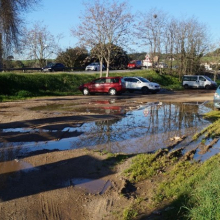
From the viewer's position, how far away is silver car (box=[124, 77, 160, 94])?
27.5 metres

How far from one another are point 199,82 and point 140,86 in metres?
10.7

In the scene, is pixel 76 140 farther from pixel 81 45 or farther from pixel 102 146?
pixel 81 45

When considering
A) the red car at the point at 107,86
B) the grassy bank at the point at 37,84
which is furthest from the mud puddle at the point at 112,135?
the grassy bank at the point at 37,84

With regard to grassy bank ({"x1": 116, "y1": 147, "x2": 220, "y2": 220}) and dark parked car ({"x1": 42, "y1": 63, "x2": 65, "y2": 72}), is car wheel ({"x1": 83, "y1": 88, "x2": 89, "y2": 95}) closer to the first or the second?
dark parked car ({"x1": 42, "y1": 63, "x2": 65, "y2": 72})

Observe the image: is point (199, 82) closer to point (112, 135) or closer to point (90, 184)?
point (112, 135)

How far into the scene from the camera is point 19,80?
25906 millimetres

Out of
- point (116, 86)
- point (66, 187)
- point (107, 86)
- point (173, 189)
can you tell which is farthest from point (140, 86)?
point (173, 189)

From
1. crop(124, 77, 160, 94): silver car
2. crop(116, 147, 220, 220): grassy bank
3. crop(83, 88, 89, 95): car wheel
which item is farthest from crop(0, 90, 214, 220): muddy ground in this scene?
crop(124, 77, 160, 94): silver car

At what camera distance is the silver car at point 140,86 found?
27.5m

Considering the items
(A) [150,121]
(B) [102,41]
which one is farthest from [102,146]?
(B) [102,41]

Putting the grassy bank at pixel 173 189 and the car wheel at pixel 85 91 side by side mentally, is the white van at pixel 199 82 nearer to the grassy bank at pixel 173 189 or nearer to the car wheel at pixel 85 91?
the car wheel at pixel 85 91

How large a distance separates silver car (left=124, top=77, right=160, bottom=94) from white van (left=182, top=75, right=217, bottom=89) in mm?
9172

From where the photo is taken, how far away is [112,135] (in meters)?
10.3

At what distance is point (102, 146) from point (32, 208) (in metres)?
3.93
